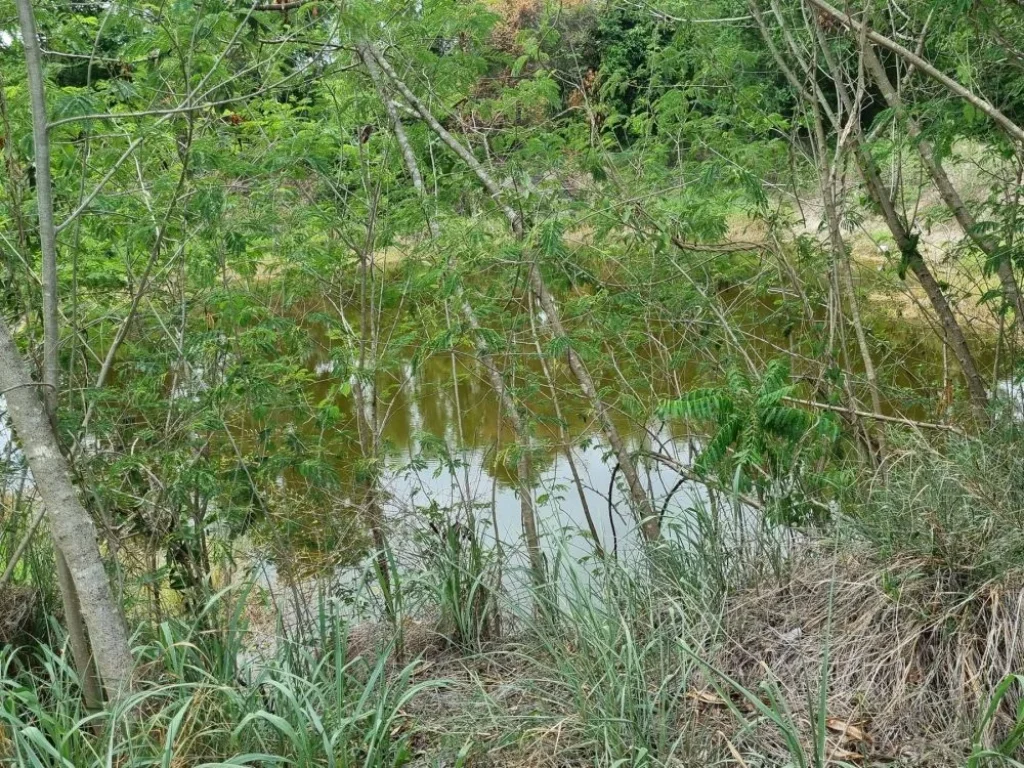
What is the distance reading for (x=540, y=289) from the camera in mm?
4789

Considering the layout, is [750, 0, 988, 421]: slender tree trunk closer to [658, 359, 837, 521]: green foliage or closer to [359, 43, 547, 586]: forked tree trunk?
[658, 359, 837, 521]: green foliage

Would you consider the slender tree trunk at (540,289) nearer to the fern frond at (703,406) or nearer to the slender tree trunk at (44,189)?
the fern frond at (703,406)

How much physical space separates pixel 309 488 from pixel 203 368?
3.03ft

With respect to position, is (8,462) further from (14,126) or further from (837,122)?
(837,122)

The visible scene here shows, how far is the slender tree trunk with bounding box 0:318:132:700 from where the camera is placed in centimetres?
286

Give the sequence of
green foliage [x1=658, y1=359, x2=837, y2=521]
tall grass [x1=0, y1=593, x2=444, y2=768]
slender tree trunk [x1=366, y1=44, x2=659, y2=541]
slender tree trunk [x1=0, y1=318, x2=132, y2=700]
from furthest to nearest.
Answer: slender tree trunk [x1=366, y1=44, x2=659, y2=541], green foliage [x1=658, y1=359, x2=837, y2=521], slender tree trunk [x1=0, y1=318, x2=132, y2=700], tall grass [x1=0, y1=593, x2=444, y2=768]

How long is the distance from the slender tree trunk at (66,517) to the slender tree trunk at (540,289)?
2282mm

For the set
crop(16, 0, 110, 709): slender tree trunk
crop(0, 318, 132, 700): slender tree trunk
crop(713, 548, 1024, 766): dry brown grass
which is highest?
crop(16, 0, 110, 709): slender tree trunk

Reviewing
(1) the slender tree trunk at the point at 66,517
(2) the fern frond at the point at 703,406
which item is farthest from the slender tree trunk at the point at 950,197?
(1) the slender tree trunk at the point at 66,517

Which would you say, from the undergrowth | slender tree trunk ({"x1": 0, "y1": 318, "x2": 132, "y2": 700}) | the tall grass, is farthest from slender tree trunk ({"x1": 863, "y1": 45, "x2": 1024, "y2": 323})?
slender tree trunk ({"x1": 0, "y1": 318, "x2": 132, "y2": 700})

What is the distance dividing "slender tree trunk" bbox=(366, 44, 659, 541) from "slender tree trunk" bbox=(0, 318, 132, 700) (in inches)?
89.8

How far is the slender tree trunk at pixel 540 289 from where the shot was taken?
4582 mm

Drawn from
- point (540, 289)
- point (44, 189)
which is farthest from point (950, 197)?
point (44, 189)

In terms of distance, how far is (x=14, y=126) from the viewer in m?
4.05
